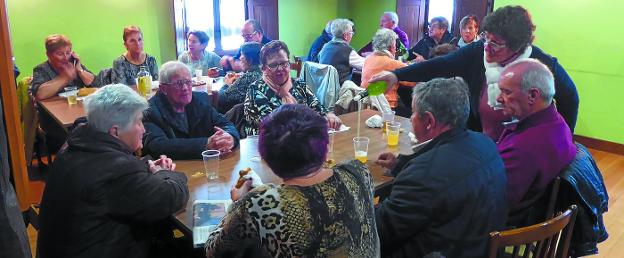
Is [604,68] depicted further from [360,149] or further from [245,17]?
[245,17]

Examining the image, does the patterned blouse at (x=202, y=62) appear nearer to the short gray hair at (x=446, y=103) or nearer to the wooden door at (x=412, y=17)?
the wooden door at (x=412, y=17)

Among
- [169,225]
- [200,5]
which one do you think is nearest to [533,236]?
[169,225]

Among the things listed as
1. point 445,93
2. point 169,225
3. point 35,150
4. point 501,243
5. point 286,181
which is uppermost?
point 445,93

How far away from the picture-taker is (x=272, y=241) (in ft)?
4.28

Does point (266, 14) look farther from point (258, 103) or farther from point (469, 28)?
point (258, 103)

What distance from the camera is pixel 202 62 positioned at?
5227 millimetres

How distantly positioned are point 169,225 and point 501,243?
1.29 m

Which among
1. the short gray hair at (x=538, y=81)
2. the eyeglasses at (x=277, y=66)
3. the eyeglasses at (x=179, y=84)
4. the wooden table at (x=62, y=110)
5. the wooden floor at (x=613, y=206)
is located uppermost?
the short gray hair at (x=538, y=81)

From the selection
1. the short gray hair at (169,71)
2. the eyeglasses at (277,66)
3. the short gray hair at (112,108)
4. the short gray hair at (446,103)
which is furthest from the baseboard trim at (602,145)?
the short gray hair at (112,108)

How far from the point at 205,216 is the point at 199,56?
11.9 feet

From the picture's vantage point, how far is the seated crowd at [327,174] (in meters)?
1.35

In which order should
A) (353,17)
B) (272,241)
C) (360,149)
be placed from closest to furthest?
(272,241)
(360,149)
(353,17)

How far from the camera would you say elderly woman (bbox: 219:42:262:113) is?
3986 mm

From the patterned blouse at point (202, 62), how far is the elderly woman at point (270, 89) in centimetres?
229
